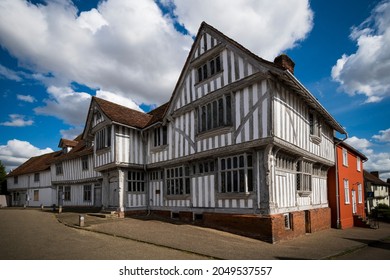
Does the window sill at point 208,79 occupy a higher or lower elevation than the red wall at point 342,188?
higher

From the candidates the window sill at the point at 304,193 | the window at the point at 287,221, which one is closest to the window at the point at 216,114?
the window at the point at 287,221

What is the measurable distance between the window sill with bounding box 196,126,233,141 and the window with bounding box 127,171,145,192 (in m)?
Answer: 6.51

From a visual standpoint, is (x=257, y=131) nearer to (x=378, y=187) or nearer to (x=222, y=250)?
(x=222, y=250)

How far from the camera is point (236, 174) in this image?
41.8 feet

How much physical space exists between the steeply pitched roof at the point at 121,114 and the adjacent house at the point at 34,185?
1804cm

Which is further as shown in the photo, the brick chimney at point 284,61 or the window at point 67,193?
the window at point 67,193

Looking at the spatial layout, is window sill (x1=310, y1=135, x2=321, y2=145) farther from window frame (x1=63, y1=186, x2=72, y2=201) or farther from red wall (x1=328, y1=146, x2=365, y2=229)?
window frame (x1=63, y1=186, x2=72, y2=201)

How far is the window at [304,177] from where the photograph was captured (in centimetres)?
1434

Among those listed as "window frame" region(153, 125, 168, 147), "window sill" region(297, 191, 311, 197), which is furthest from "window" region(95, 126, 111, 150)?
"window sill" region(297, 191, 311, 197)

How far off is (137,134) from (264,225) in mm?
11116

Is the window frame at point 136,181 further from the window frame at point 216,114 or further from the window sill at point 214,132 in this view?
the window frame at point 216,114

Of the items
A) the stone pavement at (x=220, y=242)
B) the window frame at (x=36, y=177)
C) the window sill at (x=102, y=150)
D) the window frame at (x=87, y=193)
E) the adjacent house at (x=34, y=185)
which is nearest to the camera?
the stone pavement at (x=220, y=242)

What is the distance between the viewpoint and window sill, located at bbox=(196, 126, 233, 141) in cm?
1296

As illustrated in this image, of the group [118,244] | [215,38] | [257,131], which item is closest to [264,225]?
[257,131]
